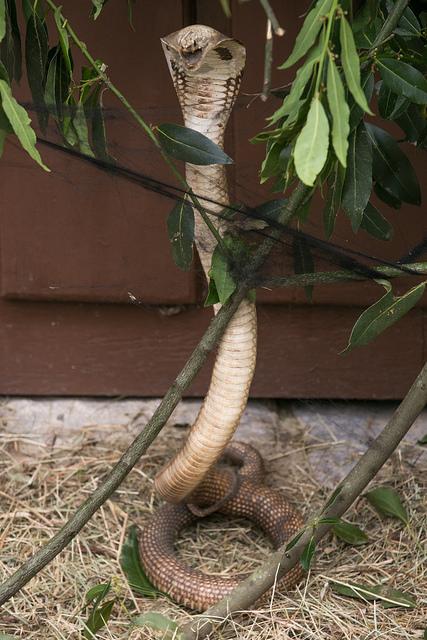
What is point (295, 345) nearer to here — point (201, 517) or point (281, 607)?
point (201, 517)

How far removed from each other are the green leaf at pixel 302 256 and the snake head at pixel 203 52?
341 millimetres

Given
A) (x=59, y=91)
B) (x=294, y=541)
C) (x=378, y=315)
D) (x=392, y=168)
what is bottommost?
(x=294, y=541)

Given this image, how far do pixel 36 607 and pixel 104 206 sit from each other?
2.95ft

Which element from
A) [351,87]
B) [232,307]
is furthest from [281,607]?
[351,87]

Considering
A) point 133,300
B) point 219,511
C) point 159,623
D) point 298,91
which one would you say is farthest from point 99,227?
point 298,91

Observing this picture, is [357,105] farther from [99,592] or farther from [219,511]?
[219,511]

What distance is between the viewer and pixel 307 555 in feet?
5.81

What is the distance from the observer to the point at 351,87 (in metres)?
1.21

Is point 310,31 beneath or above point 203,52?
above

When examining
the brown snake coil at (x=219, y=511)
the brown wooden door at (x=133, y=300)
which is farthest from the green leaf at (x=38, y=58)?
the brown snake coil at (x=219, y=511)

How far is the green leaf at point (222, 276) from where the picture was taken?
171 centimetres

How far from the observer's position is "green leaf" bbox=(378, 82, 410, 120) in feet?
5.56

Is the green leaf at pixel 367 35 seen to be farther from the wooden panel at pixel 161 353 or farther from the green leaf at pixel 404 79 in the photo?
the wooden panel at pixel 161 353

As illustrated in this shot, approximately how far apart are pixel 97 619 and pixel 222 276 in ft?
2.52
